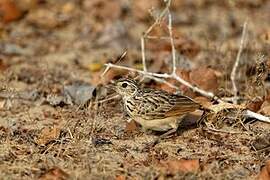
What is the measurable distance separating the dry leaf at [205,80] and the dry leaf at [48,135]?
7.62ft

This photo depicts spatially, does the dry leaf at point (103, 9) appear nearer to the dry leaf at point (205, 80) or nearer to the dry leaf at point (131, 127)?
the dry leaf at point (205, 80)

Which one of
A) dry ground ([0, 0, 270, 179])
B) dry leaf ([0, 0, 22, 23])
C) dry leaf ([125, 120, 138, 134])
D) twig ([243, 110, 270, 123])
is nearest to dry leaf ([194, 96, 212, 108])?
dry ground ([0, 0, 270, 179])

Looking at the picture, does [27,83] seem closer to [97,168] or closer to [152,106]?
[152,106]

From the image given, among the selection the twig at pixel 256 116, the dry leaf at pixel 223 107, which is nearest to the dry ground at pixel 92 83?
the twig at pixel 256 116

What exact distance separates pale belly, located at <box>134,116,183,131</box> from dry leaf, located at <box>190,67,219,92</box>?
1.46 metres

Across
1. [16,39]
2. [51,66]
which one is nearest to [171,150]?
[51,66]

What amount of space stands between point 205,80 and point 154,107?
5.58ft

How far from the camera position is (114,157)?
→ 7.44 metres

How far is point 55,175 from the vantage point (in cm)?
680

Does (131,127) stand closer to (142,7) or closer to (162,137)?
(162,137)

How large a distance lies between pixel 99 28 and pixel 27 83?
3327 millimetres

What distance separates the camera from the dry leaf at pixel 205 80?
9.48 m

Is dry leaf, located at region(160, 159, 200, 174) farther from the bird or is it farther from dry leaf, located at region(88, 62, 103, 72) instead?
dry leaf, located at region(88, 62, 103, 72)

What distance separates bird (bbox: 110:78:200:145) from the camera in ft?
26.2
